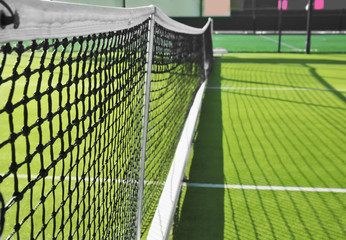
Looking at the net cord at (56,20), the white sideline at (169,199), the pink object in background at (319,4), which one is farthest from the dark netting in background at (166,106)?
the pink object in background at (319,4)

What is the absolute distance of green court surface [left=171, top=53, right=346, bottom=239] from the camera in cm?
306

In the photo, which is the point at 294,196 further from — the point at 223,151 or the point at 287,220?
the point at 223,151

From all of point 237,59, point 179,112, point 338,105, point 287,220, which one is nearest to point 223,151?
point 179,112

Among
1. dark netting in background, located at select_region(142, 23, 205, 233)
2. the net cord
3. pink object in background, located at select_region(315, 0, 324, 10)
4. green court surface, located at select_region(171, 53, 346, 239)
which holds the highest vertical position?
pink object in background, located at select_region(315, 0, 324, 10)

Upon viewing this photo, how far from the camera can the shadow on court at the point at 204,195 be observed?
2973 millimetres

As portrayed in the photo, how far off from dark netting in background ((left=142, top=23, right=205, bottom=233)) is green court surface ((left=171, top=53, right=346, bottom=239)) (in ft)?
0.79

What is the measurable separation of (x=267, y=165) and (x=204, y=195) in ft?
3.18

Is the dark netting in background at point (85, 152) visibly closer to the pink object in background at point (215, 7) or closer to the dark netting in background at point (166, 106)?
the dark netting in background at point (166, 106)

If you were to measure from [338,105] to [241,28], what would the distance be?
18582mm

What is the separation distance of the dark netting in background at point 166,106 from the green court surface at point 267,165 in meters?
0.24

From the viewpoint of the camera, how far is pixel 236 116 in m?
6.24

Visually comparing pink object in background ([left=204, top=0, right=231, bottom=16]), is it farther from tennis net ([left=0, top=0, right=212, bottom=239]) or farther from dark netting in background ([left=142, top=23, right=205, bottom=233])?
tennis net ([left=0, top=0, right=212, bottom=239])

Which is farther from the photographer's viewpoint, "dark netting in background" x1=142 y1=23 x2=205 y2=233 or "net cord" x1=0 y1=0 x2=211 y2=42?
"dark netting in background" x1=142 y1=23 x2=205 y2=233

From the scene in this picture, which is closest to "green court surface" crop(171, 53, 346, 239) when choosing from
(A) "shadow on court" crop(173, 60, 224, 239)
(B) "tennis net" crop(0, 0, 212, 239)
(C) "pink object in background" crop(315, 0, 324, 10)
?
(A) "shadow on court" crop(173, 60, 224, 239)
